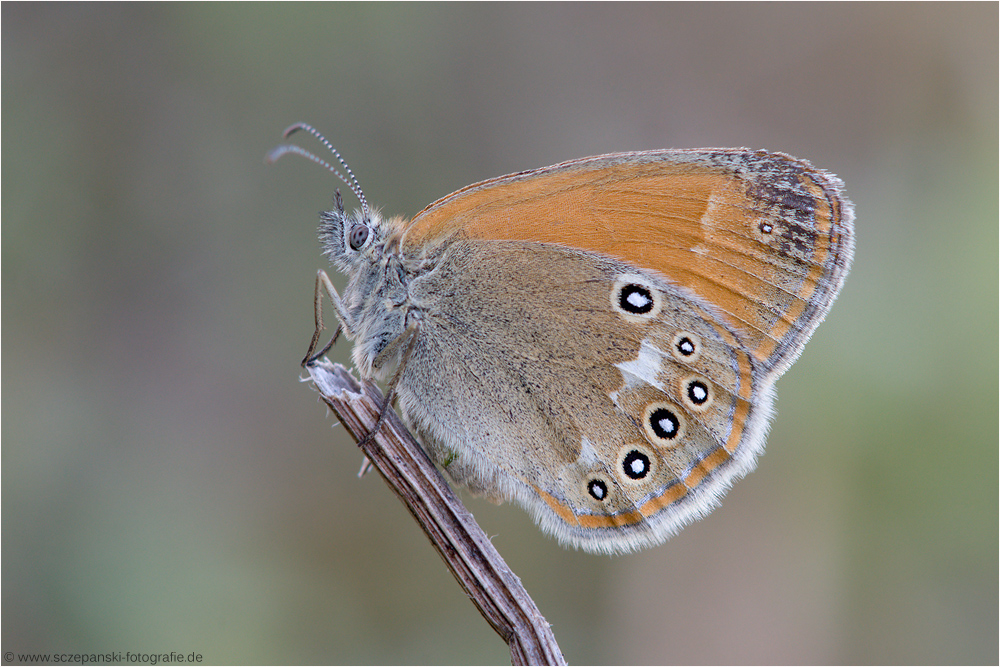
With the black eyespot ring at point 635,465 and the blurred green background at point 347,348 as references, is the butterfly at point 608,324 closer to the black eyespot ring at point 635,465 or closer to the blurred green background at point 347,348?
the black eyespot ring at point 635,465

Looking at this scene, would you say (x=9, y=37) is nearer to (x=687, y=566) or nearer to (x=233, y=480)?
(x=233, y=480)

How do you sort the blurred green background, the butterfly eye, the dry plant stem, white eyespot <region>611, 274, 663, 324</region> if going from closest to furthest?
the dry plant stem, white eyespot <region>611, 274, 663, 324</region>, the butterfly eye, the blurred green background

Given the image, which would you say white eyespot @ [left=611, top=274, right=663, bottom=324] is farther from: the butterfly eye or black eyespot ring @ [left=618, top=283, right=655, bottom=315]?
the butterfly eye

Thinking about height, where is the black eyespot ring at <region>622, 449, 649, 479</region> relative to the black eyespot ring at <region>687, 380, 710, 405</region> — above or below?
below

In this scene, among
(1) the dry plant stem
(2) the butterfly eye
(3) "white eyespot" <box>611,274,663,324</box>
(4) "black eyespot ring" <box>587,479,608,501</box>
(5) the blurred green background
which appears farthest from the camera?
(5) the blurred green background

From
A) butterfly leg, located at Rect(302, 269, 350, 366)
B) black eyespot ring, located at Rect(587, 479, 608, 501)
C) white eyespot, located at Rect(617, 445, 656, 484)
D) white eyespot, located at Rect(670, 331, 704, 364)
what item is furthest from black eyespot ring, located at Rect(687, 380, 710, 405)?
butterfly leg, located at Rect(302, 269, 350, 366)

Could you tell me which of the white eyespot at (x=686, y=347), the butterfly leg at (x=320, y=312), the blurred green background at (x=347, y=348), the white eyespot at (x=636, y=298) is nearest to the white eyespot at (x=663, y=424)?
the white eyespot at (x=686, y=347)
